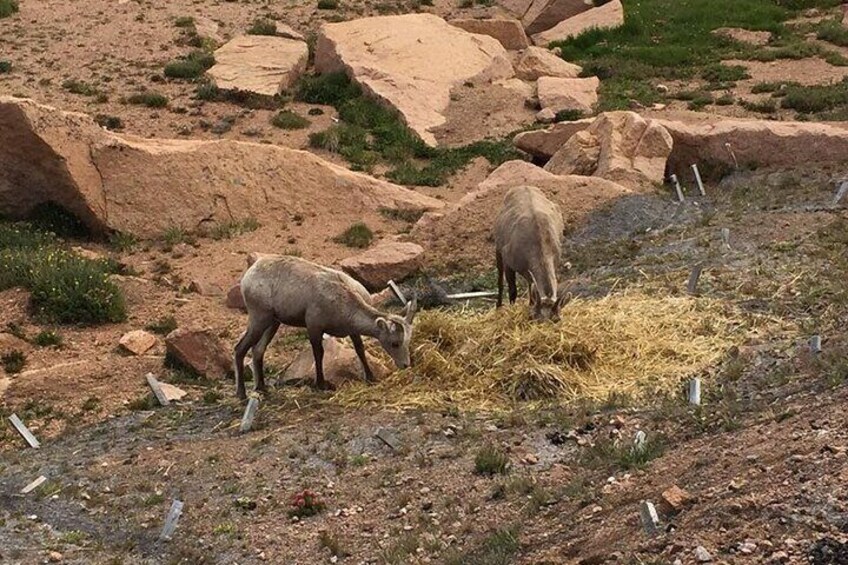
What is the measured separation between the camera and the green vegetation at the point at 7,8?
3188 centimetres

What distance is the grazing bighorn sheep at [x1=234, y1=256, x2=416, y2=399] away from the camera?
45.4ft

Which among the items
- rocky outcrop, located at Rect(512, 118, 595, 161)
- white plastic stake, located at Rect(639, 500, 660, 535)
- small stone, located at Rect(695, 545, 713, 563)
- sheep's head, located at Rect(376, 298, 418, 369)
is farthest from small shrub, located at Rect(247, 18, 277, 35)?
small stone, located at Rect(695, 545, 713, 563)

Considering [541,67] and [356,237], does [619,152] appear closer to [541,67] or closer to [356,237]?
[356,237]

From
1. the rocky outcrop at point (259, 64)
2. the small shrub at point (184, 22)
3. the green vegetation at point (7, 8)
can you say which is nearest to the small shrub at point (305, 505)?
the rocky outcrop at point (259, 64)

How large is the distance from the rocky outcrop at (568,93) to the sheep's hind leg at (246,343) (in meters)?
15.5

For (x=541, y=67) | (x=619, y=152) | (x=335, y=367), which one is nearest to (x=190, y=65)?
(x=541, y=67)

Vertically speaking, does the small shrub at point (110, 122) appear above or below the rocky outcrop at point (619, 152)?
below

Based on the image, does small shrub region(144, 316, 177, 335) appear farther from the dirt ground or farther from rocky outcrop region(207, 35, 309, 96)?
rocky outcrop region(207, 35, 309, 96)

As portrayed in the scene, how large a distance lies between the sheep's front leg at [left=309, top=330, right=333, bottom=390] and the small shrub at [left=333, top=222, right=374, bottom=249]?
284 inches

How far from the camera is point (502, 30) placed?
3419 cm

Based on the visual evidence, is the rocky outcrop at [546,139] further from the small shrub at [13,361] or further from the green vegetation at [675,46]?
the small shrub at [13,361]

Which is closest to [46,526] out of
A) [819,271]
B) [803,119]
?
[819,271]

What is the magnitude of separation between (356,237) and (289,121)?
21.5ft

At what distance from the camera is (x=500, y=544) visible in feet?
29.9
